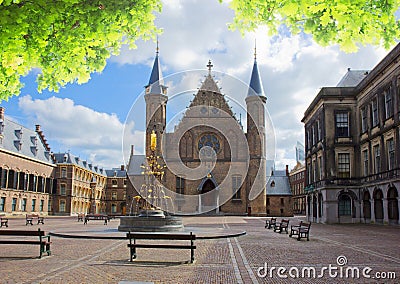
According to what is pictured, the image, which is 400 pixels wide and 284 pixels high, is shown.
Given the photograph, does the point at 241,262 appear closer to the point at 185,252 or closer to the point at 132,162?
the point at 185,252

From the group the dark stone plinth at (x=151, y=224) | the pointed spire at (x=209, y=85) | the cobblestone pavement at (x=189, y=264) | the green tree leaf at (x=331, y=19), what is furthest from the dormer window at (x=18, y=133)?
the green tree leaf at (x=331, y=19)

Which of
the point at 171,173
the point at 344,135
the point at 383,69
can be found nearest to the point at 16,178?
the point at 171,173

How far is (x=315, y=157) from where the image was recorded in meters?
44.9

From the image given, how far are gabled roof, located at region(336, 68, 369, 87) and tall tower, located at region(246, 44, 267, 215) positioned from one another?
48.9 ft

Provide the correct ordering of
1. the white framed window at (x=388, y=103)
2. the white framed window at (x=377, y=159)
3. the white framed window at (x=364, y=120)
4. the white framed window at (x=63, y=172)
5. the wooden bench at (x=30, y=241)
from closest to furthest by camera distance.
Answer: the wooden bench at (x=30, y=241) < the white framed window at (x=388, y=103) < the white framed window at (x=377, y=159) < the white framed window at (x=364, y=120) < the white framed window at (x=63, y=172)

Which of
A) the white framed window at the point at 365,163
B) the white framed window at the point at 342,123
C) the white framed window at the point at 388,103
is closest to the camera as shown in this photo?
the white framed window at the point at 388,103

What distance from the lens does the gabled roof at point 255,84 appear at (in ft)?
194

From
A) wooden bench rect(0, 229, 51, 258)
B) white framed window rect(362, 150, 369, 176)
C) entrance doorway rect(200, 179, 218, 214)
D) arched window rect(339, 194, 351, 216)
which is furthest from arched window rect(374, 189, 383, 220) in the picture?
wooden bench rect(0, 229, 51, 258)

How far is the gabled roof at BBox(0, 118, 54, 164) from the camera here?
176 feet

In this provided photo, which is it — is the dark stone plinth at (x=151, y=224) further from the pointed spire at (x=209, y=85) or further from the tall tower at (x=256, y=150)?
the pointed spire at (x=209, y=85)

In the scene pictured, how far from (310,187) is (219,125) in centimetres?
1727

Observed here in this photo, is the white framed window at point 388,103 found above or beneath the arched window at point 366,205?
above

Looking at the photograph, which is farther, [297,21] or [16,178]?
[16,178]

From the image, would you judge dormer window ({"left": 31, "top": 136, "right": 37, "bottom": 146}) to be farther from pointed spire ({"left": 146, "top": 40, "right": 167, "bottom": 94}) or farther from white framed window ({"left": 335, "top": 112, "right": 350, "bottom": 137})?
white framed window ({"left": 335, "top": 112, "right": 350, "bottom": 137})
